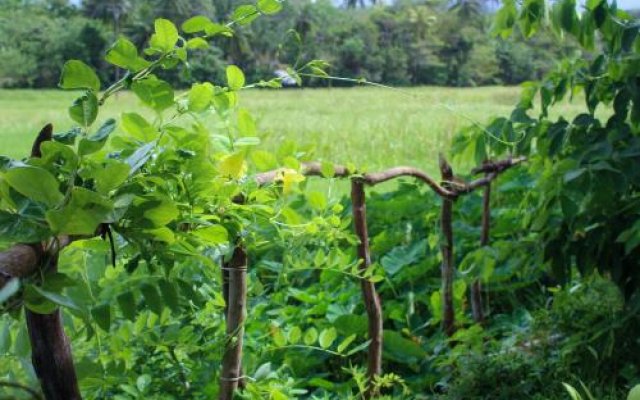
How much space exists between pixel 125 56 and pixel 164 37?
4 centimetres

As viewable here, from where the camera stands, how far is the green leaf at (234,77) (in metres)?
0.71

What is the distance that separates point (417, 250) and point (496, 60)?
31.2 feet

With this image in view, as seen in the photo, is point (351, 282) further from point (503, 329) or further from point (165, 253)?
point (165, 253)

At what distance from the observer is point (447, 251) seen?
1836 mm

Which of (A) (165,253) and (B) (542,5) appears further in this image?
(B) (542,5)

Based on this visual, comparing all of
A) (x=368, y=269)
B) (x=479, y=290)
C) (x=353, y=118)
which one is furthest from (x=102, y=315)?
(x=353, y=118)

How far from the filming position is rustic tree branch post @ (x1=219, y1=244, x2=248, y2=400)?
0.87 metres

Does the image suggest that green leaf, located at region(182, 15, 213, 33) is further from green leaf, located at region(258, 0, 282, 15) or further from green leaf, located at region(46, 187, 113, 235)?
green leaf, located at region(46, 187, 113, 235)

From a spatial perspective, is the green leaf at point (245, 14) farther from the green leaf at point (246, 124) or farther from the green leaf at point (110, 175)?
the green leaf at point (110, 175)

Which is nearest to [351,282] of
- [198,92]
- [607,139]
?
[607,139]

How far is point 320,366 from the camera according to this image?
1.89 meters

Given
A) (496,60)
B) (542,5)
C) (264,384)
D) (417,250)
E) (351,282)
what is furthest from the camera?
(496,60)

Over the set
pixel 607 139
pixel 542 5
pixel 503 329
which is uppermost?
pixel 542 5


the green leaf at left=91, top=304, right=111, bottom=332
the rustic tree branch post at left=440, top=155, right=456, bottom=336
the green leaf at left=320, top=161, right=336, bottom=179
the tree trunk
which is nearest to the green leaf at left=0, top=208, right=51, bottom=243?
the tree trunk
